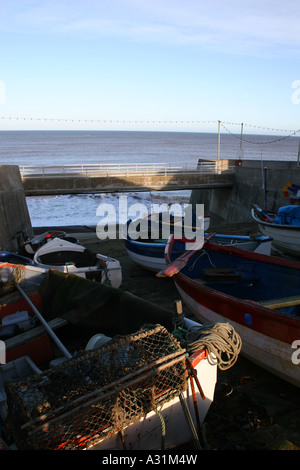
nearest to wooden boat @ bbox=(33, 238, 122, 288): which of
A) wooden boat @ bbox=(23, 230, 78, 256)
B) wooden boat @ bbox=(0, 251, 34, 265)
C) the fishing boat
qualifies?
wooden boat @ bbox=(0, 251, 34, 265)

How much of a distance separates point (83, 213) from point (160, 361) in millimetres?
31898

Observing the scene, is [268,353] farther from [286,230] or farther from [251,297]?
[286,230]

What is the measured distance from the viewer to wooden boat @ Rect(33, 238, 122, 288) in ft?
31.3

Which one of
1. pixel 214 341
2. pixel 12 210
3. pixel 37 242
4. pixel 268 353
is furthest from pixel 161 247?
pixel 12 210

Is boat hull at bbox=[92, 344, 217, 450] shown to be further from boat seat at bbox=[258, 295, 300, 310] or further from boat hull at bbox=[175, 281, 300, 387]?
boat seat at bbox=[258, 295, 300, 310]

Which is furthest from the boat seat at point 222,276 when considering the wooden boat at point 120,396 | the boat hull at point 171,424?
the boat hull at point 171,424

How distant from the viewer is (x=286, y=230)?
1274 cm

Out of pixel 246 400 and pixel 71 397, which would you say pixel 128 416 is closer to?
pixel 71 397

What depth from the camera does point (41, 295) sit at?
26.6 feet

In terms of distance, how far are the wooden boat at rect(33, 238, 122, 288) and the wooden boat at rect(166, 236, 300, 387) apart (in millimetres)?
1787

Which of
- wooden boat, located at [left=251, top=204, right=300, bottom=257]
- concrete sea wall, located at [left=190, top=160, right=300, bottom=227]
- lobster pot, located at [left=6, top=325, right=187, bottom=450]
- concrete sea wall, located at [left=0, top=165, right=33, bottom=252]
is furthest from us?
concrete sea wall, located at [left=190, top=160, right=300, bottom=227]

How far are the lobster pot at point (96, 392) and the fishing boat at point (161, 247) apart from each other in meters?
6.50

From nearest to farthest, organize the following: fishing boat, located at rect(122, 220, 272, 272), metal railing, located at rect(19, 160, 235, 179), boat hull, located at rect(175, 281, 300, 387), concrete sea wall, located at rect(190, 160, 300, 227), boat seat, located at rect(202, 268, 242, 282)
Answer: boat hull, located at rect(175, 281, 300, 387), boat seat, located at rect(202, 268, 242, 282), fishing boat, located at rect(122, 220, 272, 272), concrete sea wall, located at rect(190, 160, 300, 227), metal railing, located at rect(19, 160, 235, 179)

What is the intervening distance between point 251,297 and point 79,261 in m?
5.85
